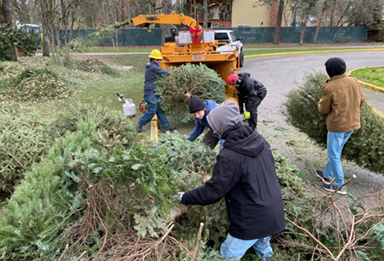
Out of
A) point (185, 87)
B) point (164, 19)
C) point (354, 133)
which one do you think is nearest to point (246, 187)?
point (354, 133)

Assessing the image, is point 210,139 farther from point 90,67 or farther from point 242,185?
point 90,67

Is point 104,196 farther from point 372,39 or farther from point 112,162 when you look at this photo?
point 372,39

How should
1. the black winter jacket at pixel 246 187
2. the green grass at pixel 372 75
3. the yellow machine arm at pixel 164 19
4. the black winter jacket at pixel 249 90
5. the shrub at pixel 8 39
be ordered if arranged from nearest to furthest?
the black winter jacket at pixel 246 187
the black winter jacket at pixel 249 90
the yellow machine arm at pixel 164 19
the green grass at pixel 372 75
the shrub at pixel 8 39

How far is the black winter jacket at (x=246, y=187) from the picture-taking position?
192cm

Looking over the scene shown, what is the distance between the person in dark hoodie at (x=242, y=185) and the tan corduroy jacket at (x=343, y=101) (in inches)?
79.8

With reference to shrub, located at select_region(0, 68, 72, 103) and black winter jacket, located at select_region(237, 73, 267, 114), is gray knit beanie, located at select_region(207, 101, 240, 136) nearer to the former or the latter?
black winter jacket, located at select_region(237, 73, 267, 114)

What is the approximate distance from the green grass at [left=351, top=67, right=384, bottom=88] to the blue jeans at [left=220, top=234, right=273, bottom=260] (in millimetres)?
10565

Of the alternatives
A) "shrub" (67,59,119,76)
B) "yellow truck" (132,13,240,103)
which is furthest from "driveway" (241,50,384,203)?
"shrub" (67,59,119,76)

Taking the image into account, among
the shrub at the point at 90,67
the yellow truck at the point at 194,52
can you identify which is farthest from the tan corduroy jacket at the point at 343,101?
the shrub at the point at 90,67

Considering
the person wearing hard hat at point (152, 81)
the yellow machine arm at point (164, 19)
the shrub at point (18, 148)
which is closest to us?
the shrub at point (18, 148)

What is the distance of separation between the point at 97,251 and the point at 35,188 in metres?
0.82

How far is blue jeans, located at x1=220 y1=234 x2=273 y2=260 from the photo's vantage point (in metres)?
2.14

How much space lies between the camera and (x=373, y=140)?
12.1ft

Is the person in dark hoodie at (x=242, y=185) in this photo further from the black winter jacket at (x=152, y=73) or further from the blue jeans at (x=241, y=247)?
the black winter jacket at (x=152, y=73)
